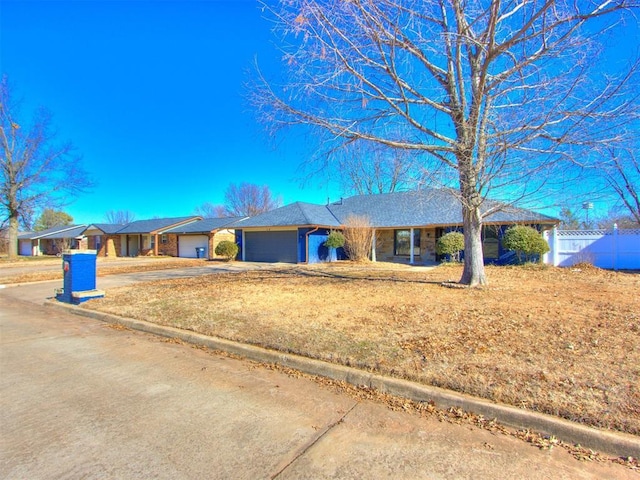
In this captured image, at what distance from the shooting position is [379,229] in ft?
70.6

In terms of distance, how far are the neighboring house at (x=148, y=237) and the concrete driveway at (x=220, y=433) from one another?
3124 cm

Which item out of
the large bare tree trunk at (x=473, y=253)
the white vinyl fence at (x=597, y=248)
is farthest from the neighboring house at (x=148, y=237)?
the white vinyl fence at (x=597, y=248)

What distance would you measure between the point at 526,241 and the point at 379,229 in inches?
328

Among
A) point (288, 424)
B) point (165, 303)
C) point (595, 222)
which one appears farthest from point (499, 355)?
point (595, 222)

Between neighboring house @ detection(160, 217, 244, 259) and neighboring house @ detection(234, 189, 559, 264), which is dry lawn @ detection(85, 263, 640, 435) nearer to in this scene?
neighboring house @ detection(234, 189, 559, 264)

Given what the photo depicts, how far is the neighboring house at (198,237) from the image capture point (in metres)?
29.3

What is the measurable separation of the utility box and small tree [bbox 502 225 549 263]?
1529 cm

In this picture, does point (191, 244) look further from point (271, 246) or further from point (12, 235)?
point (12, 235)

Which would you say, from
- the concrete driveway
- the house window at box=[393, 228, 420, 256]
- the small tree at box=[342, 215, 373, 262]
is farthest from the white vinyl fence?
the concrete driveway

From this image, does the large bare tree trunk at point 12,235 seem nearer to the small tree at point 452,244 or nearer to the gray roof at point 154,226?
the gray roof at point 154,226

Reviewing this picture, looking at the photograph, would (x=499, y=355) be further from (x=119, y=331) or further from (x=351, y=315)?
(x=119, y=331)

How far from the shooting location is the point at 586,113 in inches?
286

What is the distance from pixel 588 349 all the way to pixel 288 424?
3.64m

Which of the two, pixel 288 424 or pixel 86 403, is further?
pixel 86 403
